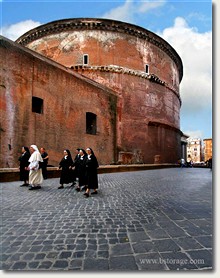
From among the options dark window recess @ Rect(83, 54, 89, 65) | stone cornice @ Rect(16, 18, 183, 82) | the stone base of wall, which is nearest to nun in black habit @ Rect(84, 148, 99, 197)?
the stone base of wall

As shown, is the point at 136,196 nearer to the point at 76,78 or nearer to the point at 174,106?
the point at 76,78

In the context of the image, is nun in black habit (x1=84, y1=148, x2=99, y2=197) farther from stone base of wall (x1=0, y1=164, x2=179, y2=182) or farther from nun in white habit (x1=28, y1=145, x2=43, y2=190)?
stone base of wall (x1=0, y1=164, x2=179, y2=182)

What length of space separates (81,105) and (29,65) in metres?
4.77

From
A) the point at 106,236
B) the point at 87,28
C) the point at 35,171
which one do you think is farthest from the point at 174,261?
the point at 87,28

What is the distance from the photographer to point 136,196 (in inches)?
252

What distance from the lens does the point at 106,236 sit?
10.9ft

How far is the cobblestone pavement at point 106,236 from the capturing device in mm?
2541

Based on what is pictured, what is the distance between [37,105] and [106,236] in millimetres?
12455

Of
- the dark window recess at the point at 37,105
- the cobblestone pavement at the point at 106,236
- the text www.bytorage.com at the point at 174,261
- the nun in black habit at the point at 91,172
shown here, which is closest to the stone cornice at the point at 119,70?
the dark window recess at the point at 37,105

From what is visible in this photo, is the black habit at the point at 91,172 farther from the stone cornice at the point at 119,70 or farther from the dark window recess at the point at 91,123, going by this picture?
the stone cornice at the point at 119,70

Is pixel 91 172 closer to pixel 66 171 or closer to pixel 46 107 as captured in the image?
pixel 66 171

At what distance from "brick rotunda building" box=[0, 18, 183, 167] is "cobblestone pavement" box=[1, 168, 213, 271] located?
27.7 feet

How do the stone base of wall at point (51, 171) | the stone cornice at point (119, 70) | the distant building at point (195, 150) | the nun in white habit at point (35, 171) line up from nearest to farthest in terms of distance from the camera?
the nun in white habit at point (35, 171) < the stone base of wall at point (51, 171) < the stone cornice at point (119, 70) < the distant building at point (195, 150)

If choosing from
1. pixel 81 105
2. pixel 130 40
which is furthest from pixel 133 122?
pixel 130 40
